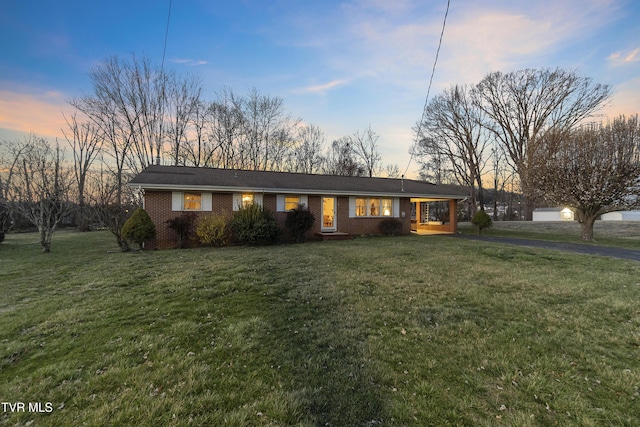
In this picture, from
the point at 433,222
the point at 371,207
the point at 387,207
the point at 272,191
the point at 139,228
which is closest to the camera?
the point at 139,228

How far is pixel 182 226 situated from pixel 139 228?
1534 millimetres

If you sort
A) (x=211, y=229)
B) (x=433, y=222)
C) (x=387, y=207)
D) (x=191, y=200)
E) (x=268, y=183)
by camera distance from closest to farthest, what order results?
(x=211, y=229) → (x=191, y=200) → (x=268, y=183) → (x=387, y=207) → (x=433, y=222)

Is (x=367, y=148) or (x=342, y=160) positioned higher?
(x=367, y=148)

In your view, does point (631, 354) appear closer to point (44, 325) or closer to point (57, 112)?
point (44, 325)

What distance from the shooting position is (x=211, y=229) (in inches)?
446

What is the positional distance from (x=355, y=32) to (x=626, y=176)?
13671mm

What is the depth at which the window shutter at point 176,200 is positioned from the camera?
39.2ft

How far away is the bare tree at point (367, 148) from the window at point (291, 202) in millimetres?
20021

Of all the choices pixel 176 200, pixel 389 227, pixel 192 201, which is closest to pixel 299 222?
pixel 192 201

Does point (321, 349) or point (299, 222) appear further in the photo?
point (299, 222)

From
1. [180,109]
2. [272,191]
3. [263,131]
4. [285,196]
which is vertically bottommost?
[285,196]

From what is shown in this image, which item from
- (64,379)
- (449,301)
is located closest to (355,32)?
(449,301)

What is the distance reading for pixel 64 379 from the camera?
2482 mm

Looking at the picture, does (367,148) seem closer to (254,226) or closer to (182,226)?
(254,226)
